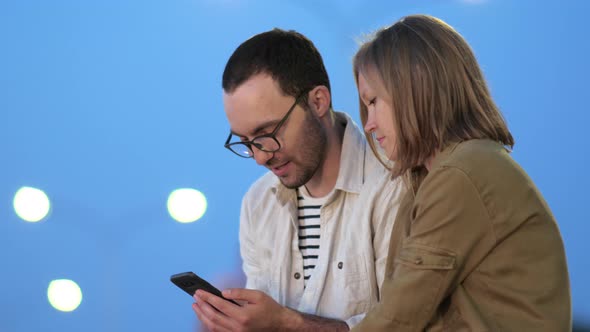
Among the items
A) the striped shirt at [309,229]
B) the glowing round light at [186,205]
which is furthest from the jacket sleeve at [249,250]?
the glowing round light at [186,205]

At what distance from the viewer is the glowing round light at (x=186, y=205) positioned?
2.71 metres

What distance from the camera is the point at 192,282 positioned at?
186cm

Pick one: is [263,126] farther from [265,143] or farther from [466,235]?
[466,235]

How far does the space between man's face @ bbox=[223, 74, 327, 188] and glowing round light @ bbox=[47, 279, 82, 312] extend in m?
1.05

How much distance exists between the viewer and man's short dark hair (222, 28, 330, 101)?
2023 mm

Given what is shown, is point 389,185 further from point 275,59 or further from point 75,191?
point 75,191

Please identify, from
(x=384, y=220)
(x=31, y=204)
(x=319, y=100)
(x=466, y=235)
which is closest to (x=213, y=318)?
(x=384, y=220)

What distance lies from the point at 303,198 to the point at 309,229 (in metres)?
0.08

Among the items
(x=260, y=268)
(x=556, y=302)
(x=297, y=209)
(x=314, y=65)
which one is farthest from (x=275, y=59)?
(x=556, y=302)

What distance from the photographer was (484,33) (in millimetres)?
2439

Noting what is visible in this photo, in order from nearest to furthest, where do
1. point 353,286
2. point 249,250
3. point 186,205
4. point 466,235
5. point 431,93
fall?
point 466,235 → point 431,93 → point 353,286 → point 249,250 → point 186,205

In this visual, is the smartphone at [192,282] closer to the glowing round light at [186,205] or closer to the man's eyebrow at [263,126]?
the man's eyebrow at [263,126]

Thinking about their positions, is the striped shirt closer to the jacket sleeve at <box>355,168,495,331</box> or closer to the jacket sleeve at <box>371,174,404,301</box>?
the jacket sleeve at <box>371,174,404,301</box>

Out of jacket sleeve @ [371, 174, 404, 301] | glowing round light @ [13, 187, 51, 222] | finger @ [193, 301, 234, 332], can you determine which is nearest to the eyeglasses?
jacket sleeve @ [371, 174, 404, 301]
